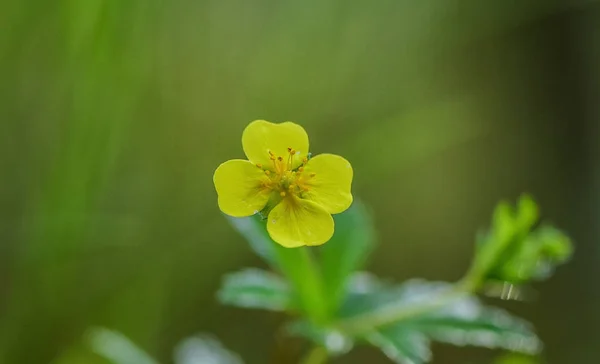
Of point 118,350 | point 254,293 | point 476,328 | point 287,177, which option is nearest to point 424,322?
point 476,328

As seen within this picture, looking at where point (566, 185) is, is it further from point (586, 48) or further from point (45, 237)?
point (45, 237)

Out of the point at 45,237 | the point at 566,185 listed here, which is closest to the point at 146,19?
the point at 45,237

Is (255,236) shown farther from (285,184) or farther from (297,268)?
(285,184)

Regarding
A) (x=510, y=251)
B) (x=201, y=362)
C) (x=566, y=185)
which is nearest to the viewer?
(x=510, y=251)

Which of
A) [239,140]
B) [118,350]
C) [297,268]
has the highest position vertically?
[239,140]

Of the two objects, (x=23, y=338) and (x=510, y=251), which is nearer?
(x=510, y=251)
